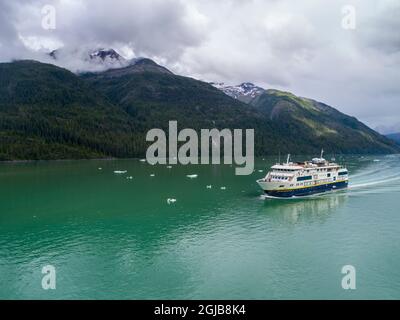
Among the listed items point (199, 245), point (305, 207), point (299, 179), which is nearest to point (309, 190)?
point (299, 179)

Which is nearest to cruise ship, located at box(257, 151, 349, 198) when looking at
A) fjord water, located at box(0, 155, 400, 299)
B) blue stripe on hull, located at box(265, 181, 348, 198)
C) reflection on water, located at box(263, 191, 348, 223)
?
blue stripe on hull, located at box(265, 181, 348, 198)

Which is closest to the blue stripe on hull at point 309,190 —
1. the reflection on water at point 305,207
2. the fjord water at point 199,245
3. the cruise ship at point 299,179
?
the cruise ship at point 299,179

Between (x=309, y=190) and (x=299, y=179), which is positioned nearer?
(x=299, y=179)

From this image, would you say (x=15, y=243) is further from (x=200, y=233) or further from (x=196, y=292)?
(x=196, y=292)

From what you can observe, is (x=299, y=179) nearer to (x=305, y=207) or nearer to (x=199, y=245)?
(x=305, y=207)
